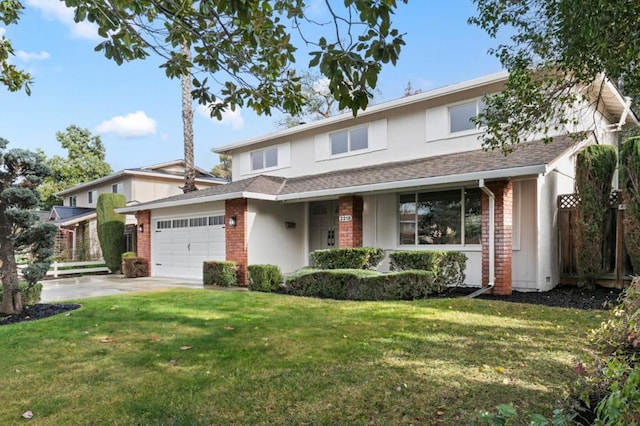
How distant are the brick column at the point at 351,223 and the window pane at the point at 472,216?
2956mm

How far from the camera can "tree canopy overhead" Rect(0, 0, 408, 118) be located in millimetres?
2850

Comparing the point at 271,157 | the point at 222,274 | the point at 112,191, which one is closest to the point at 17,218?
the point at 222,274

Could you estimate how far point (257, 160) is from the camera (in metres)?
17.0

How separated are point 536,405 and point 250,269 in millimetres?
8693

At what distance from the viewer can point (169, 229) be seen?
15.7 m

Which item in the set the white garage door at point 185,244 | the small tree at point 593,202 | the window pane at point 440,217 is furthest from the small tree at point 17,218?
the small tree at point 593,202

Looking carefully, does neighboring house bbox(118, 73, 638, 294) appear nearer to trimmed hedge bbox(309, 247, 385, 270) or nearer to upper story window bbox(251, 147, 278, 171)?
A: upper story window bbox(251, 147, 278, 171)

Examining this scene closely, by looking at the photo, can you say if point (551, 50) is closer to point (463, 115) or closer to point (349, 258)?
point (463, 115)

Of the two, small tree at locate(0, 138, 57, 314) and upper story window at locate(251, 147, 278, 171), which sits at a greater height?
upper story window at locate(251, 147, 278, 171)

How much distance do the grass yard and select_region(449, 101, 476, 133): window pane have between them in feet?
19.0

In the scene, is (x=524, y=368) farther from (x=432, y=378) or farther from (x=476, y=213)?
(x=476, y=213)

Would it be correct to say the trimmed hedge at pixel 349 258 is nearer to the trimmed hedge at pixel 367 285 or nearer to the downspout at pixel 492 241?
the trimmed hedge at pixel 367 285

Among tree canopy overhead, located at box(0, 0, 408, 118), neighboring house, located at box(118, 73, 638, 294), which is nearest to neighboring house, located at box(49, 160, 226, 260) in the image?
neighboring house, located at box(118, 73, 638, 294)

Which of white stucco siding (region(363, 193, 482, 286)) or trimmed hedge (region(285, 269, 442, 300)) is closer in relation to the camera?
trimmed hedge (region(285, 269, 442, 300))
